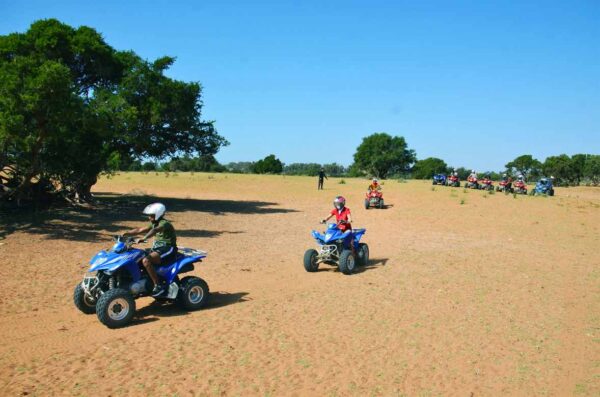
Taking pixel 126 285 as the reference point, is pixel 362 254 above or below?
below

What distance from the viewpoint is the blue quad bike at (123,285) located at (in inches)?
294

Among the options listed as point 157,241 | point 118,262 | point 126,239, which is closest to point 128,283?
point 118,262

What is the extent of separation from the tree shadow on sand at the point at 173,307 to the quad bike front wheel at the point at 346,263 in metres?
2.80

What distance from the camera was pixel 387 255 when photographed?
49.2ft

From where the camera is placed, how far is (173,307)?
885 centimetres

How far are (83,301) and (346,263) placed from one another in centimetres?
602

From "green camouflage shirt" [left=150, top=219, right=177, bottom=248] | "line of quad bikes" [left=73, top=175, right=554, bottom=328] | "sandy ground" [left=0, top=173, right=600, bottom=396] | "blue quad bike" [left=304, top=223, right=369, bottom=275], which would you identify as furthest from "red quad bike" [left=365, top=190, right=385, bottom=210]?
"green camouflage shirt" [left=150, top=219, right=177, bottom=248]

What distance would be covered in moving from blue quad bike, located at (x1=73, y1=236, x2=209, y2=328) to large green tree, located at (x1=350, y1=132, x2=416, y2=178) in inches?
3134

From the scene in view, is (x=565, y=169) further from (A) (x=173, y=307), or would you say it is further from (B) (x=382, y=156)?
(A) (x=173, y=307)

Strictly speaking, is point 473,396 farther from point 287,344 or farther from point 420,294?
point 420,294

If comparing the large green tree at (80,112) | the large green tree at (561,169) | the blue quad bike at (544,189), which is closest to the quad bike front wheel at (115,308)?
the large green tree at (80,112)

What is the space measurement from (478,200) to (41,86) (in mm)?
24890

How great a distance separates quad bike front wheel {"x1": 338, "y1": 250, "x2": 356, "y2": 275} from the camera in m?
11.9

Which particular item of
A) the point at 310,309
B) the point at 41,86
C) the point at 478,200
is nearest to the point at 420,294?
the point at 310,309
